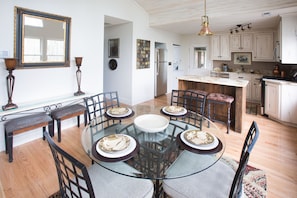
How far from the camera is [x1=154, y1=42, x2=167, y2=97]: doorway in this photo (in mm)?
6039

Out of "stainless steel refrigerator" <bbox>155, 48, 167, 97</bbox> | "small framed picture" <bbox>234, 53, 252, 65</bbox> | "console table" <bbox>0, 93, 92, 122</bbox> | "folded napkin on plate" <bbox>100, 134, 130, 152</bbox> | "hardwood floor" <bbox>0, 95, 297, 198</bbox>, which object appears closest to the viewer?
"folded napkin on plate" <bbox>100, 134, 130, 152</bbox>

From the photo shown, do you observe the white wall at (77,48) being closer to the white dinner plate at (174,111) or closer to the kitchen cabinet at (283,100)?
the white dinner plate at (174,111)

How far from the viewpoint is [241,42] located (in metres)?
5.85

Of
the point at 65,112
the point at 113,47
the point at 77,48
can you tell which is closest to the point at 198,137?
the point at 65,112

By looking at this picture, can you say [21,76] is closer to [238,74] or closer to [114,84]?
[114,84]

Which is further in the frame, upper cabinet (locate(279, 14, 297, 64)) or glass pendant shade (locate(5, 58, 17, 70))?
upper cabinet (locate(279, 14, 297, 64))

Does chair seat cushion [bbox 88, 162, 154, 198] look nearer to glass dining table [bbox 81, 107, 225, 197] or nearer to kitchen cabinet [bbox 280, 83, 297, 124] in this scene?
glass dining table [bbox 81, 107, 225, 197]

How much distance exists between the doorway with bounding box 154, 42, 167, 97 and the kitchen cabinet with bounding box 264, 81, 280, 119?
3219mm

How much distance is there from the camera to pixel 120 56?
5312 millimetres

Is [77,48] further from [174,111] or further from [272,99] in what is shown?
[272,99]

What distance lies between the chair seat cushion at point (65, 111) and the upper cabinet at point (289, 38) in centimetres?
430

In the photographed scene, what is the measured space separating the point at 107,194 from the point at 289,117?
3.97 metres

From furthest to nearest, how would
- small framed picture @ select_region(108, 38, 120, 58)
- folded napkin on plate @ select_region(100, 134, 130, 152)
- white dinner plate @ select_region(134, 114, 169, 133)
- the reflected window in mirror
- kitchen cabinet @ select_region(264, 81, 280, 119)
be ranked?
1. the reflected window in mirror
2. small framed picture @ select_region(108, 38, 120, 58)
3. kitchen cabinet @ select_region(264, 81, 280, 119)
4. white dinner plate @ select_region(134, 114, 169, 133)
5. folded napkin on plate @ select_region(100, 134, 130, 152)

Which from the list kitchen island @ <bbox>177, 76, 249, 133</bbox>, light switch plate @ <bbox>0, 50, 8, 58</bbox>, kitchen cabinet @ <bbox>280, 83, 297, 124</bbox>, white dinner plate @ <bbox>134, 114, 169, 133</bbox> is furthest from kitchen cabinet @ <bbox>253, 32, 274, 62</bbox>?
light switch plate @ <bbox>0, 50, 8, 58</bbox>
